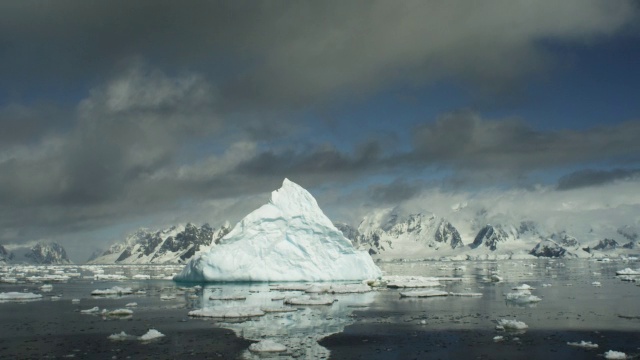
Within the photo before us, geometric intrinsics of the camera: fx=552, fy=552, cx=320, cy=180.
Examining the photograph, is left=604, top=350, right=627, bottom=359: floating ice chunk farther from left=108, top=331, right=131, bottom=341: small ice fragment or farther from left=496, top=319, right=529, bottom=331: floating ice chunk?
left=108, top=331, right=131, bottom=341: small ice fragment

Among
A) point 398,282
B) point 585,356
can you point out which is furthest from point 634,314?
point 398,282

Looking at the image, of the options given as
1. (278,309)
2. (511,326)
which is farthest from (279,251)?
(511,326)

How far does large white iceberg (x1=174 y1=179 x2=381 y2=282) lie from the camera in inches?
2756

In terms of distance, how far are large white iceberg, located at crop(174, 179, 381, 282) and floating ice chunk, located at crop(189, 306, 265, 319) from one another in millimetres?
33560

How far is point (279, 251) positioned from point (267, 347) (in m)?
47.7

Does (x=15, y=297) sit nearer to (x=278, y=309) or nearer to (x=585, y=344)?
(x=278, y=309)

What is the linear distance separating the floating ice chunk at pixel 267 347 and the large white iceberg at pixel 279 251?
46.7 m

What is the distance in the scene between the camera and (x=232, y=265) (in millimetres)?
69500

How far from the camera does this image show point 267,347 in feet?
76.0

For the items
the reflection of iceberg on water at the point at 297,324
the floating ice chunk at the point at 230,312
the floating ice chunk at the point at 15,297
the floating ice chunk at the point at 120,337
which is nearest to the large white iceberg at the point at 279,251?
the floating ice chunk at the point at 15,297

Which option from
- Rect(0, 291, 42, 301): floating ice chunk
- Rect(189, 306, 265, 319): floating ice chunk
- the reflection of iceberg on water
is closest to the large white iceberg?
Rect(0, 291, 42, 301): floating ice chunk

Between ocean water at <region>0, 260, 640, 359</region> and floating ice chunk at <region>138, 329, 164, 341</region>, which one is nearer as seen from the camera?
ocean water at <region>0, 260, 640, 359</region>

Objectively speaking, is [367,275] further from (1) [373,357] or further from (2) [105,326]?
(1) [373,357]

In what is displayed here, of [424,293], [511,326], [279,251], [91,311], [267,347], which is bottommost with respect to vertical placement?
[424,293]
